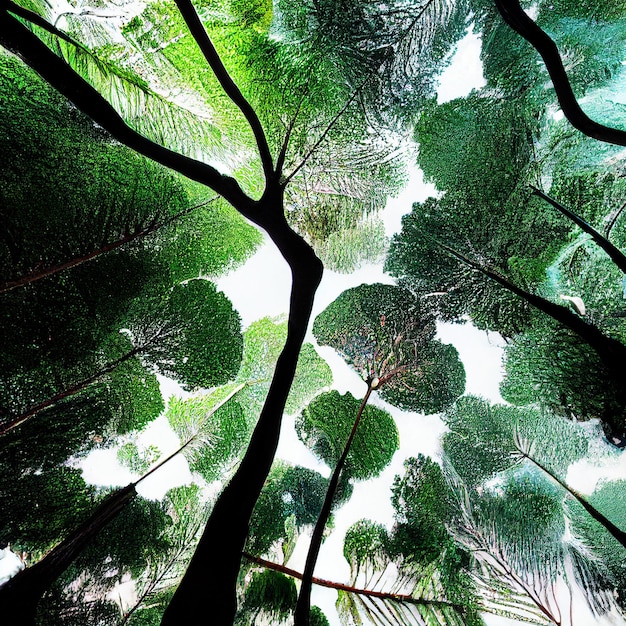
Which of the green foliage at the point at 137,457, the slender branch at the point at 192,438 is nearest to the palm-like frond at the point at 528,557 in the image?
the slender branch at the point at 192,438

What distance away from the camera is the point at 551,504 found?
250cm

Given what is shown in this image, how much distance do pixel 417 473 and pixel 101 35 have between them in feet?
11.5

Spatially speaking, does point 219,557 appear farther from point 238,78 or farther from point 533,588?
point 238,78

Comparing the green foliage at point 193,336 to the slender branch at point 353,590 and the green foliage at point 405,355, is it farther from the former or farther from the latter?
the slender branch at point 353,590

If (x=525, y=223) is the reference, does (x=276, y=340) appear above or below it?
below

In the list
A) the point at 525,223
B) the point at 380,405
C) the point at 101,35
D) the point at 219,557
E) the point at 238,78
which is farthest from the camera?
the point at 380,405

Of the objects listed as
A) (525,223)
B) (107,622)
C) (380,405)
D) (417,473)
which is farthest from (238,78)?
(107,622)

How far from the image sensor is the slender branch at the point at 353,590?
2.13m

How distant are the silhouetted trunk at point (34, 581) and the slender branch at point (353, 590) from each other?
0.99 meters

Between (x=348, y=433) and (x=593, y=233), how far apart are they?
6.84ft

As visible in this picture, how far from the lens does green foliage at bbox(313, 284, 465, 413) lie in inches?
115

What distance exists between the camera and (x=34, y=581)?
1.43m

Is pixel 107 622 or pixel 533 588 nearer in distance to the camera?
pixel 107 622

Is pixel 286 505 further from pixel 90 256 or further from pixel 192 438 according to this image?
pixel 90 256
